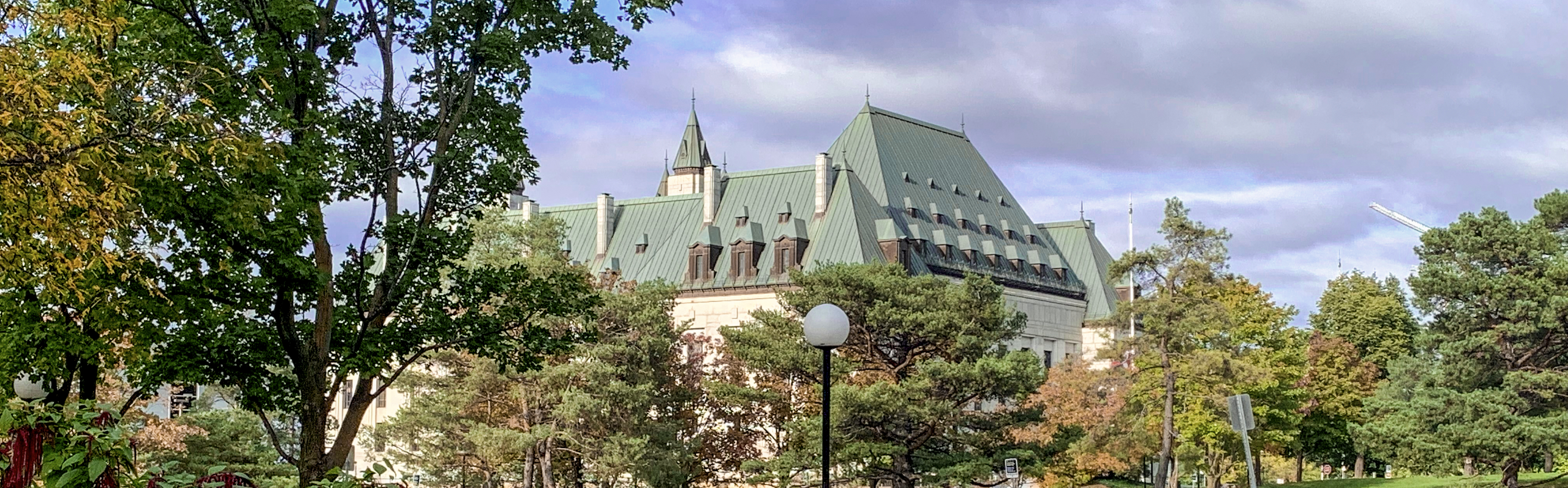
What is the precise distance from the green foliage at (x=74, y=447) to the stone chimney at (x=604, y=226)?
82.2 meters

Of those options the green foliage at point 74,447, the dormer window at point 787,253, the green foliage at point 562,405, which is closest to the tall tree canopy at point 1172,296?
the green foliage at point 562,405

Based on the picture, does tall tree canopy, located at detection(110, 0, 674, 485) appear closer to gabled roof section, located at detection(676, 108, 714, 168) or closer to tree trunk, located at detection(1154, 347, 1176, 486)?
tree trunk, located at detection(1154, 347, 1176, 486)

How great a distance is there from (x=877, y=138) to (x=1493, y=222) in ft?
142

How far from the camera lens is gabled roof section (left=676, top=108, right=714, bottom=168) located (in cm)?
10238

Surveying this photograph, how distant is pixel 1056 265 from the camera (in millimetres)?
92750

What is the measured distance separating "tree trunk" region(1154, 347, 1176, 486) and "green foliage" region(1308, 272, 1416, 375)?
110 ft

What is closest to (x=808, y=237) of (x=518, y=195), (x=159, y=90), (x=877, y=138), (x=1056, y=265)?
(x=877, y=138)

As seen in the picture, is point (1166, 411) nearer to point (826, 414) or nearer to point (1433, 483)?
point (1433, 483)

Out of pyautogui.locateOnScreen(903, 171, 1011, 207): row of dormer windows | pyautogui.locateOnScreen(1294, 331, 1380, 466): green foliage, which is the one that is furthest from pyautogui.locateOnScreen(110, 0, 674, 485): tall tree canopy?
pyautogui.locateOnScreen(903, 171, 1011, 207): row of dormer windows

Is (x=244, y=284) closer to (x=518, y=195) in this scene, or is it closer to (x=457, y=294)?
(x=457, y=294)

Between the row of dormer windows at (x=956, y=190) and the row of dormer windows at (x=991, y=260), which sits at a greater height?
the row of dormer windows at (x=956, y=190)

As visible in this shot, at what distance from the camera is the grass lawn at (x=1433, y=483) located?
49.7 metres

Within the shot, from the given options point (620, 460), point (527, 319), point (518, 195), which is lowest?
point (620, 460)

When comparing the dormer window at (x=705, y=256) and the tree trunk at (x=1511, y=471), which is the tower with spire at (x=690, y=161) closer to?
the dormer window at (x=705, y=256)
